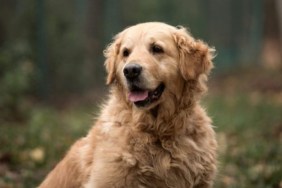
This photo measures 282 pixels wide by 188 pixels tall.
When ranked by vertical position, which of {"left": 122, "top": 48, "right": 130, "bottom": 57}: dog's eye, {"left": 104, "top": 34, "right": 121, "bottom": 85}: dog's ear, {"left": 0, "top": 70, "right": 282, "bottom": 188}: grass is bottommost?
{"left": 0, "top": 70, "right": 282, "bottom": 188}: grass

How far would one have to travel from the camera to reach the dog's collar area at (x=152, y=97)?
18.6ft

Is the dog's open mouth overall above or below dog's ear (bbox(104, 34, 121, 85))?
below

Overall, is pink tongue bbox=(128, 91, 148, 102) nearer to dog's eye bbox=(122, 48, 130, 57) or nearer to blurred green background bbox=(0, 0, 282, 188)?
dog's eye bbox=(122, 48, 130, 57)

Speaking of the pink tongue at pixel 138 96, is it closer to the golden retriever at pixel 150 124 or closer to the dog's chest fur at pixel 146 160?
the golden retriever at pixel 150 124

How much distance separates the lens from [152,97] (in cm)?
573

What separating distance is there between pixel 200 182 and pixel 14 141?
406 cm

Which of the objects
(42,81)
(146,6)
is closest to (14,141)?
(42,81)

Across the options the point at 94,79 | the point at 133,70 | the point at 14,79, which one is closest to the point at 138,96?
the point at 133,70

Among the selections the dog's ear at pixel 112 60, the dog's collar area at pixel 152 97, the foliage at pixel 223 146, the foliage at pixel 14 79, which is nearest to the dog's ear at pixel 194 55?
the dog's collar area at pixel 152 97

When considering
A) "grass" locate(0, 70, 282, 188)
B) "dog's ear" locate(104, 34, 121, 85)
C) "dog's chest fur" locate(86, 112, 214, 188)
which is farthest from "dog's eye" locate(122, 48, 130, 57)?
"grass" locate(0, 70, 282, 188)

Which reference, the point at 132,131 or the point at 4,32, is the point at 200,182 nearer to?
the point at 132,131

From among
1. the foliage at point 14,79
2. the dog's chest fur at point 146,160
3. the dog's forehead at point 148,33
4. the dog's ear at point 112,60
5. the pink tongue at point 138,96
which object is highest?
the dog's forehead at point 148,33

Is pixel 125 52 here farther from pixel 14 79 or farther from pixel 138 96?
pixel 14 79

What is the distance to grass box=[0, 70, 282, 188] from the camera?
7840 mm
